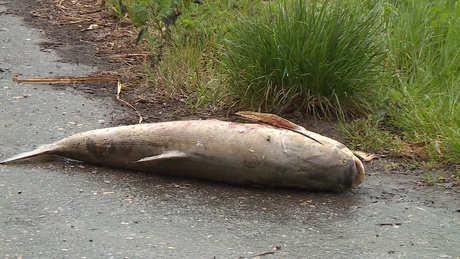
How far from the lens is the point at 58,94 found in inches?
222

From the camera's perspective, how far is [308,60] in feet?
15.9

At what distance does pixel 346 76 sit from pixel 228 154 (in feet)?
3.92

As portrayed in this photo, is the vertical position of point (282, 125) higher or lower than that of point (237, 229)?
higher

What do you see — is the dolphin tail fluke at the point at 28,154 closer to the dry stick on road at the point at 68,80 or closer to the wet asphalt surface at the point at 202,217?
the wet asphalt surface at the point at 202,217

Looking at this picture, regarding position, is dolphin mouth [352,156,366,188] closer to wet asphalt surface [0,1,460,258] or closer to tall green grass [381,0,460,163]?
wet asphalt surface [0,1,460,258]

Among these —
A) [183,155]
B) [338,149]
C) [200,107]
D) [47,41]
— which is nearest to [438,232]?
[338,149]

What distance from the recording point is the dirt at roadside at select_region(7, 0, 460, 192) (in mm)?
5180

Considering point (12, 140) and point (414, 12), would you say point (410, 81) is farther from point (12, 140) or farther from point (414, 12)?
point (12, 140)

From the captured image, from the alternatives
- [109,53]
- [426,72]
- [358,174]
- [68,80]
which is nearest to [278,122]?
[358,174]

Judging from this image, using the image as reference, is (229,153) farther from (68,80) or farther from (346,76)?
(68,80)

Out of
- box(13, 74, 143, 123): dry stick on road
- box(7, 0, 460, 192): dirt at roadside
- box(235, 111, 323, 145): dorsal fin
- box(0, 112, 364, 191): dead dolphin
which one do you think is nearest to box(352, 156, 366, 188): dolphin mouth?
box(0, 112, 364, 191): dead dolphin

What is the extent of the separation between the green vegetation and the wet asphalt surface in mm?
470

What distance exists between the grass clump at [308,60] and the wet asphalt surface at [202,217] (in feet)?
2.10

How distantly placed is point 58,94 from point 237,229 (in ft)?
7.92
